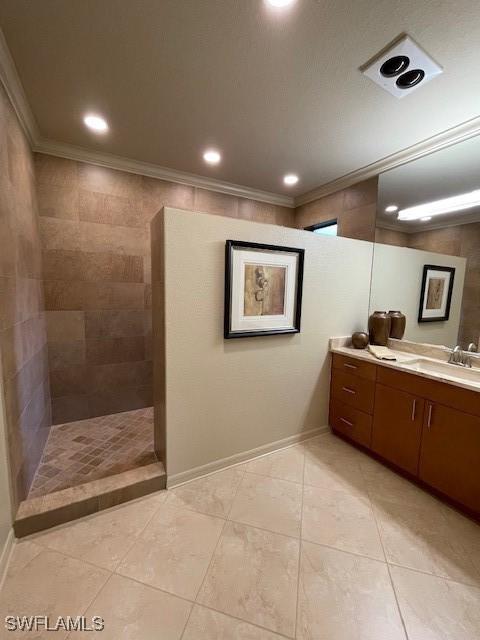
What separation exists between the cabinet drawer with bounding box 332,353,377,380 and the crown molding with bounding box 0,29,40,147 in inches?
121

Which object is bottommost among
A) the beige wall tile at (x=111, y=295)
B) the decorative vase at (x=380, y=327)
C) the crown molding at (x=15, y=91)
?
the decorative vase at (x=380, y=327)

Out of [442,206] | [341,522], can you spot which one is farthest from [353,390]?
[442,206]

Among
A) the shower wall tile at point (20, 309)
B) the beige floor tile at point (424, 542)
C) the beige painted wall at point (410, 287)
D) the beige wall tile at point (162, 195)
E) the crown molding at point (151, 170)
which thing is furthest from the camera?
the beige wall tile at point (162, 195)

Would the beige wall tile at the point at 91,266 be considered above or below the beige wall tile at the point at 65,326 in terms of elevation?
above

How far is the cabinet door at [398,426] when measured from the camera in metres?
1.88

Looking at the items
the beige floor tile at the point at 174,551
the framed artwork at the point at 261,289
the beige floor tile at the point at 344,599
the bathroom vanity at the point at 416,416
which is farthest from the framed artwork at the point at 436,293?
the beige floor tile at the point at 174,551

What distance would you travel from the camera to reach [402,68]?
1.48 m

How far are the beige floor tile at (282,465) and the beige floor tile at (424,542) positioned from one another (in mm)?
575

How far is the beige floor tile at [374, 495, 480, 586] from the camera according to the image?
4.40 feet

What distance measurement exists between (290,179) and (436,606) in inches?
138

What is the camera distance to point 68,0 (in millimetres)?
1175

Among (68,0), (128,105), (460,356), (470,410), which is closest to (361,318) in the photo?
(460,356)

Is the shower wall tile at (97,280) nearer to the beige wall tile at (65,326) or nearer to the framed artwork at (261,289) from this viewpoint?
the beige wall tile at (65,326)

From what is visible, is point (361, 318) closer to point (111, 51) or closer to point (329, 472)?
point (329, 472)
